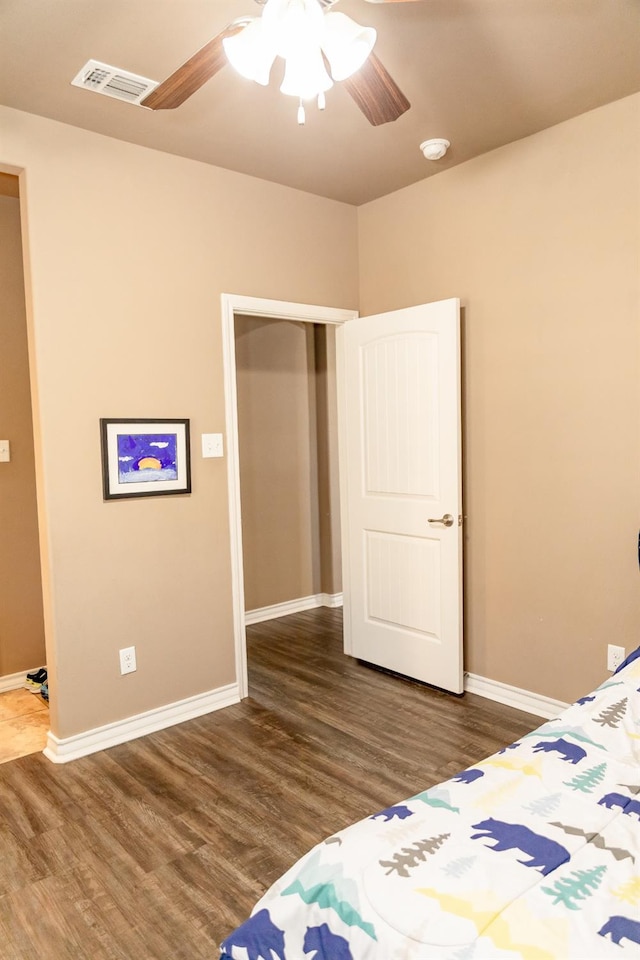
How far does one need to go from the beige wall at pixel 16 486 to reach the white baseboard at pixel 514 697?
2.52m

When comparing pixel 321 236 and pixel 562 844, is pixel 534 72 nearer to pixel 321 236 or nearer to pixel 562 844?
pixel 321 236

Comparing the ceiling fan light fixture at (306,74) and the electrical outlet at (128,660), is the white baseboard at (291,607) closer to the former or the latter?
the electrical outlet at (128,660)

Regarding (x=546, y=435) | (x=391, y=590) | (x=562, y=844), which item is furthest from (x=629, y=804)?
(x=391, y=590)

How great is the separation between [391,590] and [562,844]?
8.28 feet

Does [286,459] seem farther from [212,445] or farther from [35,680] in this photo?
[35,680]

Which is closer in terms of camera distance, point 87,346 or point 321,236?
point 87,346

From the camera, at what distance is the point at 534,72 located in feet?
7.94

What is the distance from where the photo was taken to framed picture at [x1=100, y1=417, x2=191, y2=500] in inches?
116

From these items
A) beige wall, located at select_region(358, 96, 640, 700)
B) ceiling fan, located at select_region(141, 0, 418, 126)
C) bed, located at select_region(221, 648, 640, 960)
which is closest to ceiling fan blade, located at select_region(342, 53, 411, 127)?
ceiling fan, located at select_region(141, 0, 418, 126)

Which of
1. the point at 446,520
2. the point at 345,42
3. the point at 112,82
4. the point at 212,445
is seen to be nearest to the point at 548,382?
the point at 446,520

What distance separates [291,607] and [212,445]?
2.20 meters

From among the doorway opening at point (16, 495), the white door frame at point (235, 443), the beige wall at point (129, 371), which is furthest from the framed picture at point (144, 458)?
the doorway opening at point (16, 495)

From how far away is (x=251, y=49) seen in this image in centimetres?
162

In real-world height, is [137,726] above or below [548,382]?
below
